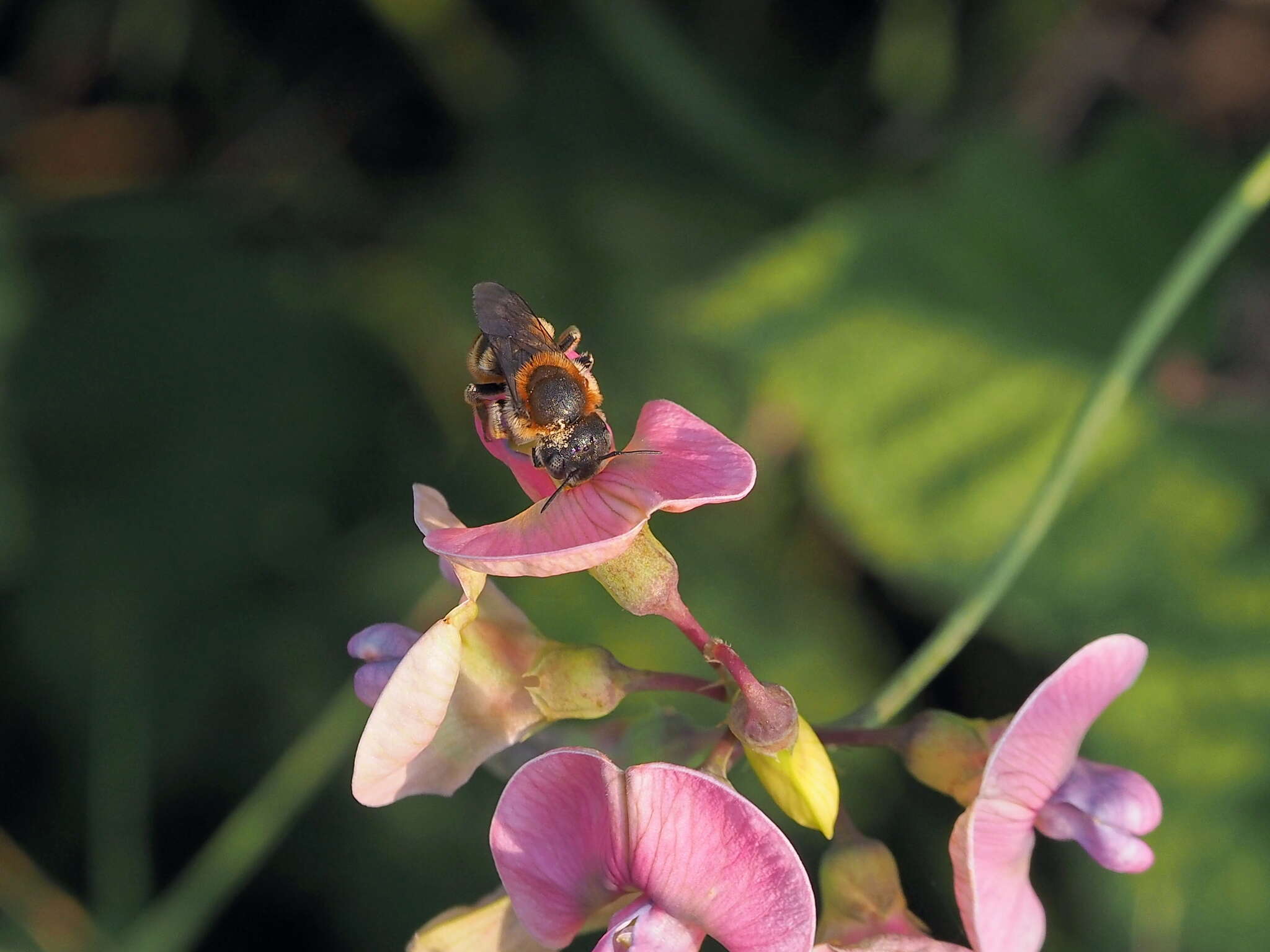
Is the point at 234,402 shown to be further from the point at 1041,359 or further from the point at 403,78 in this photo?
the point at 1041,359

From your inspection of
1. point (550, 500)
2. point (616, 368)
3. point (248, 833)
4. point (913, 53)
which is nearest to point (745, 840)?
point (550, 500)

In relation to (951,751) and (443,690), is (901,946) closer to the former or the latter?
(951,751)

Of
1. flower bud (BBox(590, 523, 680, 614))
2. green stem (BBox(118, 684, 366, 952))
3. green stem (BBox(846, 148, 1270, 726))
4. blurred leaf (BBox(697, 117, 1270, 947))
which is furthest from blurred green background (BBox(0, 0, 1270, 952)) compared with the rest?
flower bud (BBox(590, 523, 680, 614))

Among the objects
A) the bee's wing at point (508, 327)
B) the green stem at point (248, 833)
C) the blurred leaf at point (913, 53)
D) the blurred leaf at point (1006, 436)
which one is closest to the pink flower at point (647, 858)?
the bee's wing at point (508, 327)

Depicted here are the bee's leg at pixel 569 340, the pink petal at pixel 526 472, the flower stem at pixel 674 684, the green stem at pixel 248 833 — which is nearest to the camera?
the flower stem at pixel 674 684

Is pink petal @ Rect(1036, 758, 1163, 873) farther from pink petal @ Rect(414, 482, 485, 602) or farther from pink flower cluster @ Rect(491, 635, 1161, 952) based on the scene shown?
pink petal @ Rect(414, 482, 485, 602)

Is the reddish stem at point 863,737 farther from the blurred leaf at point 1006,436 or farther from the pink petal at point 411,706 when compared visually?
the blurred leaf at point 1006,436

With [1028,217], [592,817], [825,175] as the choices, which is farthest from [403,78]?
[592,817]
